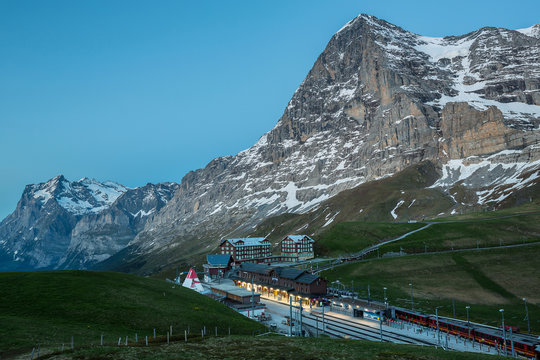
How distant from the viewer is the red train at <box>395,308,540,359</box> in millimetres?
51581

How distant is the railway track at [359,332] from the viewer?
5751 centimetres

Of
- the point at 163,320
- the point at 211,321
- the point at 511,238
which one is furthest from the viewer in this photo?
the point at 511,238

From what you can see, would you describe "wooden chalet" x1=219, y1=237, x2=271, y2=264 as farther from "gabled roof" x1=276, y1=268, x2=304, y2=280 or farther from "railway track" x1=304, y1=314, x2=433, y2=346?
"railway track" x1=304, y1=314, x2=433, y2=346

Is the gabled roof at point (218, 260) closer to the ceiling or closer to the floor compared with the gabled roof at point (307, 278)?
closer to the ceiling

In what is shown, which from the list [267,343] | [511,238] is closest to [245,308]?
[267,343]

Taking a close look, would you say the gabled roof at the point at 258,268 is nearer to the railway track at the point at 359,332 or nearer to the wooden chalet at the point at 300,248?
the wooden chalet at the point at 300,248

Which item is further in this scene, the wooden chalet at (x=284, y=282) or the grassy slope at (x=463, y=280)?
the wooden chalet at (x=284, y=282)

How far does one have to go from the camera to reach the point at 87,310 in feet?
156

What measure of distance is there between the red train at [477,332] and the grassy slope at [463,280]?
27.8 ft

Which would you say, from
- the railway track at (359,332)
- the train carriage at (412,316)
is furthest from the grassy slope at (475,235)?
the railway track at (359,332)

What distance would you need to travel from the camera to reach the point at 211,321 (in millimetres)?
51750

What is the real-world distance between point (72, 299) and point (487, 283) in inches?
3798

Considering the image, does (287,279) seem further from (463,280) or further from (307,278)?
(463,280)

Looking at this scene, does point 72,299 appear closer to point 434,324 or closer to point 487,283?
point 434,324
